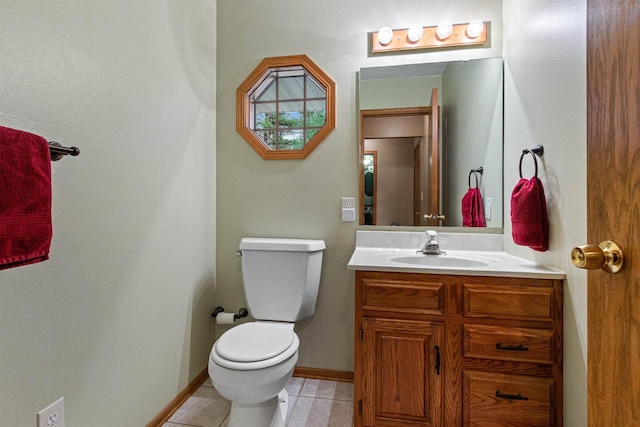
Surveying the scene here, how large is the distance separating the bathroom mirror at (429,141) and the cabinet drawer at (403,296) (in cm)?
61

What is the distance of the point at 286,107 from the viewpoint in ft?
6.58

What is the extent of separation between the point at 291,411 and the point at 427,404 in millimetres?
714

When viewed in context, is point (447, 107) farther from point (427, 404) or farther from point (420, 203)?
point (427, 404)

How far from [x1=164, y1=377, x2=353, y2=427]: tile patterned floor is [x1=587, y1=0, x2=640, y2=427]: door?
4.13 feet

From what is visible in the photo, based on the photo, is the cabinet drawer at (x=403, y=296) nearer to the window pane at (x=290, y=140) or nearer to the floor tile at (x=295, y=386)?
the floor tile at (x=295, y=386)

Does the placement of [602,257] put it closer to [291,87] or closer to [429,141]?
[429,141]

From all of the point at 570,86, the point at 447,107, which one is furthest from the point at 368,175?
the point at 570,86

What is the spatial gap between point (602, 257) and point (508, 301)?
32.2 inches

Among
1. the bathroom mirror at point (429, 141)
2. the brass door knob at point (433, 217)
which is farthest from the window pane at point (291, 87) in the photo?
the brass door knob at point (433, 217)

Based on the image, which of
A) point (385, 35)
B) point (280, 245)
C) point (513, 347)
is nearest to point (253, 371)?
point (280, 245)

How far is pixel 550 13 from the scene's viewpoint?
1.26 m

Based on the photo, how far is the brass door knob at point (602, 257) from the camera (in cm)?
49

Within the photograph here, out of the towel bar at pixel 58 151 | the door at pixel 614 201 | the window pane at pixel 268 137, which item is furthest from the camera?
the window pane at pixel 268 137

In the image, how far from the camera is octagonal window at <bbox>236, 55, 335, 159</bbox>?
6.23 feet
